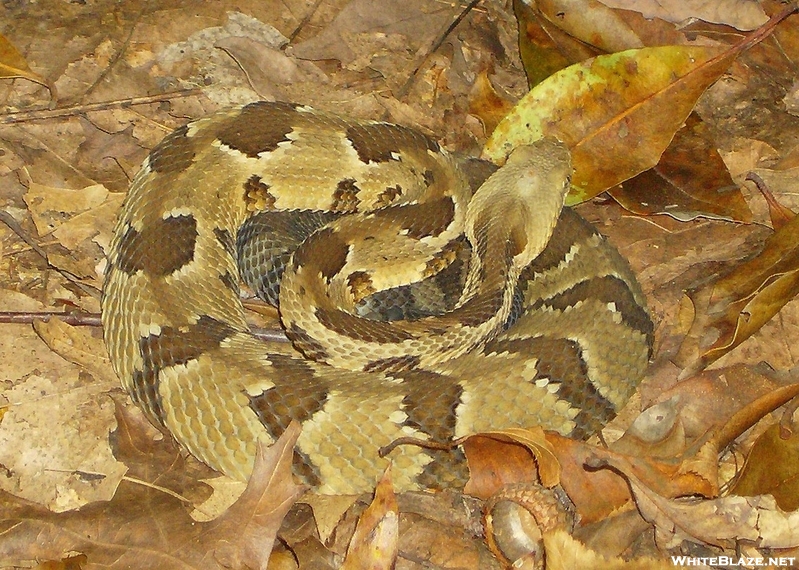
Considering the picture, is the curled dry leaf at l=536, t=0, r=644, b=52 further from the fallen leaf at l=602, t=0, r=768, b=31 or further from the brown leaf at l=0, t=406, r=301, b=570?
the brown leaf at l=0, t=406, r=301, b=570

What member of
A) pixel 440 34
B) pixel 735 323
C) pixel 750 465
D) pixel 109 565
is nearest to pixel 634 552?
pixel 750 465

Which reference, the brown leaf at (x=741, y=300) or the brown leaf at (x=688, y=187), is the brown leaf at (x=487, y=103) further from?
the brown leaf at (x=741, y=300)

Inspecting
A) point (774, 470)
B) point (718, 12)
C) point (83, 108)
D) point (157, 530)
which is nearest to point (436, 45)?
point (718, 12)

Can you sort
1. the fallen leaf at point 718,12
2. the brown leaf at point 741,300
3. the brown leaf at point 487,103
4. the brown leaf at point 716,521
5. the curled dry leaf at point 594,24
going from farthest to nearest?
the fallen leaf at point 718,12 < the brown leaf at point 487,103 < the curled dry leaf at point 594,24 < the brown leaf at point 741,300 < the brown leaf at point 716,521

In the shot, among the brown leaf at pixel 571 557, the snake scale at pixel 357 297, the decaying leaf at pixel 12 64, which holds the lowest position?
the brown leaf at pixel 571 557

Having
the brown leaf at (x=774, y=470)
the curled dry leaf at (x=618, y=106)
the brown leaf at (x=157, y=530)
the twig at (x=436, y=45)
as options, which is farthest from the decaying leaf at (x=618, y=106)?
the brown leaf at (x=157, y=530)
